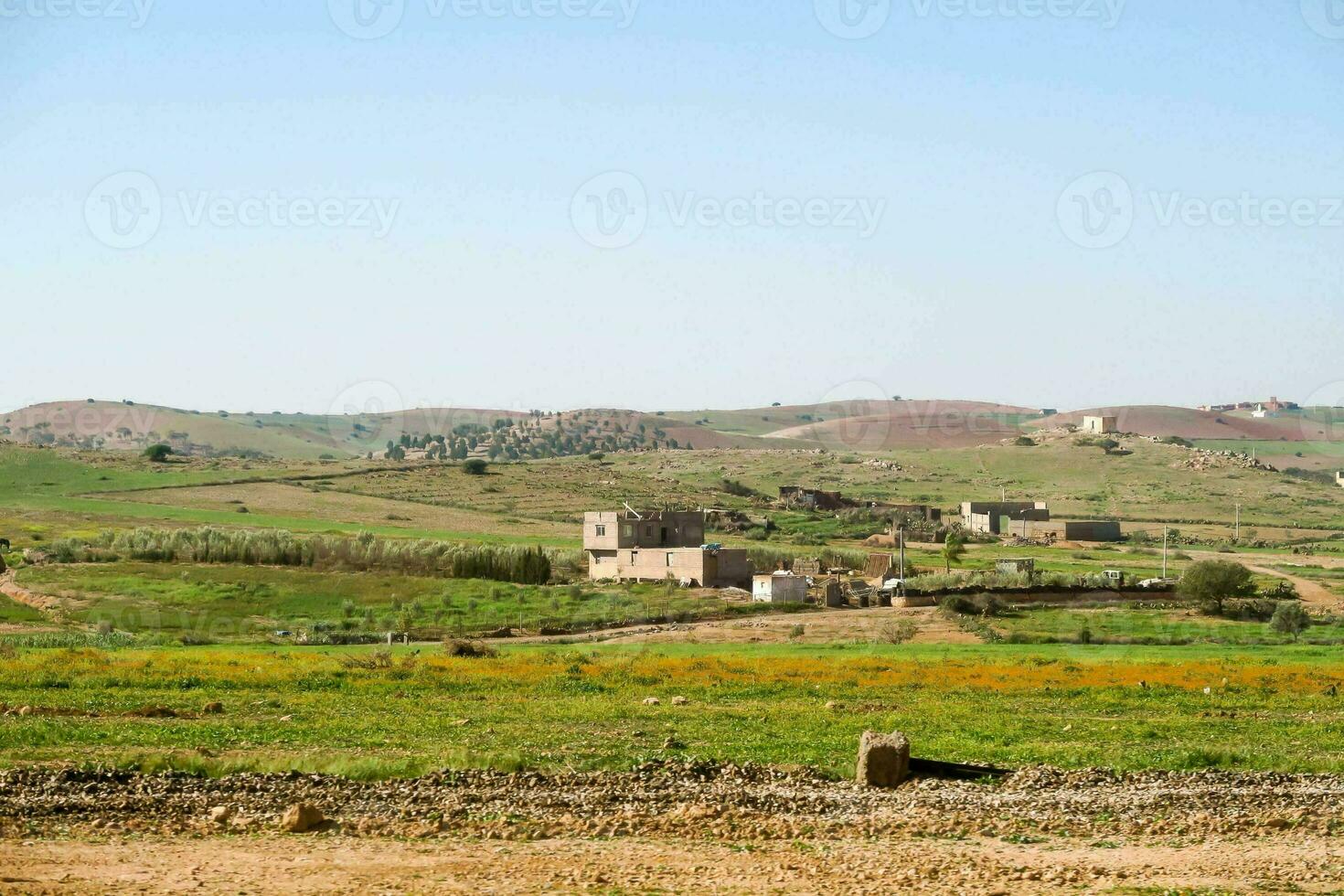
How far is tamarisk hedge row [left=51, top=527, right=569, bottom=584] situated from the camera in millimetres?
72625

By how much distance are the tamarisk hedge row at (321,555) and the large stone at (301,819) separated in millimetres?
57035

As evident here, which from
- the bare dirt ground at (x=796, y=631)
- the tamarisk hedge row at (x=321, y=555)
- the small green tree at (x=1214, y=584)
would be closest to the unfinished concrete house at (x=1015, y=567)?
the small green tree at (x=1214, y=584)

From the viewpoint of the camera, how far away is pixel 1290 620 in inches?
2221

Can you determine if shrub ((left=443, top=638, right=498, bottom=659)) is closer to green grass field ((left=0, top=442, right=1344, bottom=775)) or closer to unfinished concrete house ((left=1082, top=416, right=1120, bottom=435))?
green grass field ((left=0, top=442, right=1344, bottom=775))

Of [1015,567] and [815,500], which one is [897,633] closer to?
[1015,567]

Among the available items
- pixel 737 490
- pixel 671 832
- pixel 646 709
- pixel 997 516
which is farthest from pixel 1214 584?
pixel 737 490

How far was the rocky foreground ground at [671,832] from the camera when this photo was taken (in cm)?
1348

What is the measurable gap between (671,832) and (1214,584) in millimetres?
54451

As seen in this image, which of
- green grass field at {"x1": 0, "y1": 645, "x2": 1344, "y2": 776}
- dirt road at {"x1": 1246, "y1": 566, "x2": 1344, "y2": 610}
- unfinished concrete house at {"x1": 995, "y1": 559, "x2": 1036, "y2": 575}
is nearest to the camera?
green grass field at {"x1": 0, "y1": 645, "x2": 1344, "y2": 776}

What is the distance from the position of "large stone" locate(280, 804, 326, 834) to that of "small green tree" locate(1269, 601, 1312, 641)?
1859 inches

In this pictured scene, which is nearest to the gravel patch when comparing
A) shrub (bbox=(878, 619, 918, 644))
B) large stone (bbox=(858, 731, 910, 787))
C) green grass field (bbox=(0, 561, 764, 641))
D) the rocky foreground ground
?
the rocky foreground ground

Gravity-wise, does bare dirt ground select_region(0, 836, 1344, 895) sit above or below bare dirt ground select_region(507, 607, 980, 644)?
above

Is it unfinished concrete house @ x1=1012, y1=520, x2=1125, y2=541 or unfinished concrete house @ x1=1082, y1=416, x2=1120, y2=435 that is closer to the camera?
unfinished concrete house @ x1=1012, y1=520, x2=1125, y2=541

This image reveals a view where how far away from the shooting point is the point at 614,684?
3253 centimetres
